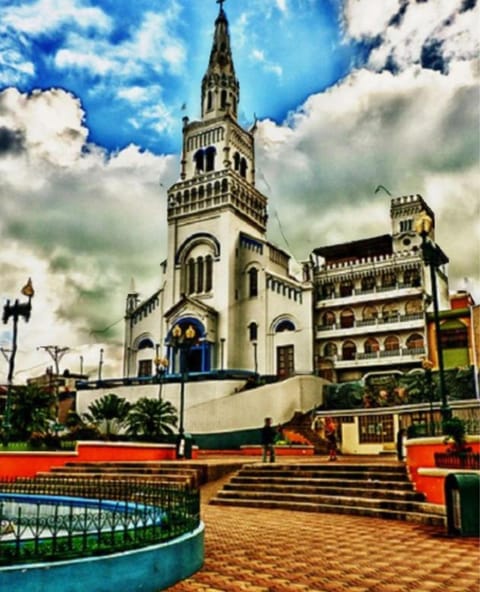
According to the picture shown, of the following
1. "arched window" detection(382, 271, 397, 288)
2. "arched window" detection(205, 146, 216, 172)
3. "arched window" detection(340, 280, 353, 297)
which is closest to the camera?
"arched window" detection(382, 271, 397, 288)

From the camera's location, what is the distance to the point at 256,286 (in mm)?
44594

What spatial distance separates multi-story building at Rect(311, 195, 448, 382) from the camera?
1570 inches

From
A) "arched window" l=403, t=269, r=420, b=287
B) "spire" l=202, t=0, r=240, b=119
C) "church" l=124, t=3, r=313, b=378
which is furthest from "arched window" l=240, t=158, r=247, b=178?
"arched window" l=403, t=269, r=420, b=287

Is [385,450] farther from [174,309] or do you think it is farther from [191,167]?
[191,167]

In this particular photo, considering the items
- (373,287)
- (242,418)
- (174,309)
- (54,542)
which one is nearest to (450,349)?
(373,287)

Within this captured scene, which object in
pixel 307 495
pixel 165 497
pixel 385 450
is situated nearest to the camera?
pixel 165 497

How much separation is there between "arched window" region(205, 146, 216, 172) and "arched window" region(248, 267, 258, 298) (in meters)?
9.38

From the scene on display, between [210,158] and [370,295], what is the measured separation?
17088mm

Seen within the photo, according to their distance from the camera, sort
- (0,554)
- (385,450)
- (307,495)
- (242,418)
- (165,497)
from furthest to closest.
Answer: (242,418)
(385,450)
(307,495)
(165,497)
(0,554)

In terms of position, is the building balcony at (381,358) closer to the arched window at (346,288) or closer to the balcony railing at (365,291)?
the balcony railing at (365,291)

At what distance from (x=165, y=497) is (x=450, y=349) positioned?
32.6 m

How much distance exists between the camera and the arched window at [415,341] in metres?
39.4

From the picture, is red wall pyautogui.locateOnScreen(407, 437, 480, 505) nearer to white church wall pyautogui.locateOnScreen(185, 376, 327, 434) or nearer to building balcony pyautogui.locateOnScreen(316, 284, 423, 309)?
white church wall pyautogui.locateOnScreen(185, 376, 327, 434)

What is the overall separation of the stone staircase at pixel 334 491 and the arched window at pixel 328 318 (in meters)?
26.6
